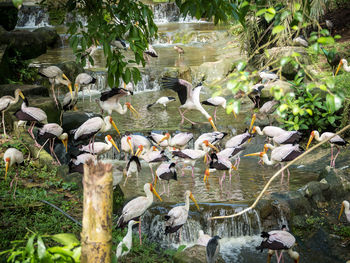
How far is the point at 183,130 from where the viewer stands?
932cm

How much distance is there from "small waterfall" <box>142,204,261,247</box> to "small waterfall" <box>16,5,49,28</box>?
64.5 feet

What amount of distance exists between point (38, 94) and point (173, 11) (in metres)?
16.0

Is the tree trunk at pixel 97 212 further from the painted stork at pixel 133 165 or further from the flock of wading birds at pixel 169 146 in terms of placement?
the painted stork at pixel 133 165

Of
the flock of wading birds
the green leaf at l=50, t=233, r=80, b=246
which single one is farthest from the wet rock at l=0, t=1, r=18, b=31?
the green leaf at l=50, t=233, r=80, b=246

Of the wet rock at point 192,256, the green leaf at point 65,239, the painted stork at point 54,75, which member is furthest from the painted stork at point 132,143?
the green leaf at point 65,239

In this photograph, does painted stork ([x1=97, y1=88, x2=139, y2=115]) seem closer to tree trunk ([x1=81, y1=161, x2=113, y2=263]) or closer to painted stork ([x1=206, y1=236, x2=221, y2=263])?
painted stork ([x1=206, y1=236, x2=221, y2=263])

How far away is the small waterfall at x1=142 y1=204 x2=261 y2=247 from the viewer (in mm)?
5996

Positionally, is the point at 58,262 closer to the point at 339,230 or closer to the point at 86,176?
the point at 86,176

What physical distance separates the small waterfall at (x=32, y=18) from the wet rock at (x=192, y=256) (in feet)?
69.1

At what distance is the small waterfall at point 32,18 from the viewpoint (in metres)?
23.2

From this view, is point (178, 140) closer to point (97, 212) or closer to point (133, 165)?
point (133, 165)

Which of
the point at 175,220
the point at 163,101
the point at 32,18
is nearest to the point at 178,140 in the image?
the point at 175,220

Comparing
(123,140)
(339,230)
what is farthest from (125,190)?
(339,230)

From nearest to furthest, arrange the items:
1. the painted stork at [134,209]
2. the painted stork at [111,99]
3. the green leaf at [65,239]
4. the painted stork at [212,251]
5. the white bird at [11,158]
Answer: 1. the green leaf at [65,239]
2. the painted stork at [212,251]
3. the painted stork at [134,209]
4. the white bird at [11,158]
5. the painted stork at [111,99]
